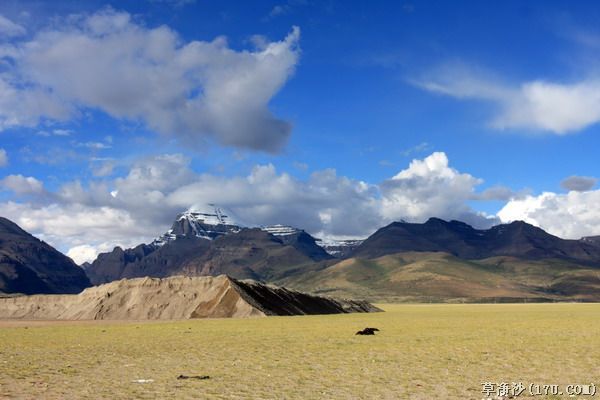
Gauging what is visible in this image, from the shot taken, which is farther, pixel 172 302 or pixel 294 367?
pixel 172 302

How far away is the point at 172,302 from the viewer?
333 ft

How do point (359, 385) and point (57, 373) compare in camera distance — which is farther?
point (57, 373)

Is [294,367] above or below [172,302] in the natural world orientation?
above

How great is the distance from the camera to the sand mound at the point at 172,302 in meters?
97.6

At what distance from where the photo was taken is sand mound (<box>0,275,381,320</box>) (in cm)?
9756

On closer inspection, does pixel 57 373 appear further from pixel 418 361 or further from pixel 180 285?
pixel 180 285

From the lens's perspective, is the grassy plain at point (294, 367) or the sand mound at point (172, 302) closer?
the grassy plain at point (294, 367)

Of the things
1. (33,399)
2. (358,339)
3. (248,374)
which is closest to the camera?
(33,399)

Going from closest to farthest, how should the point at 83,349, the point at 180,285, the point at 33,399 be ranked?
the point at 33,399 → the point at 83,349 → the point at 180,285

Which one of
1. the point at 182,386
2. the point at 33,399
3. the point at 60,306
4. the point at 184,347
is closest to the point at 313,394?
the point at 182,386

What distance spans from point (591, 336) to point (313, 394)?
34.6m

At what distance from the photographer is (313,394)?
20000 millimetres

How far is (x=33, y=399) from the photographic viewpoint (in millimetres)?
18703

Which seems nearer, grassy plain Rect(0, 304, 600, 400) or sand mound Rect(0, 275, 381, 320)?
grassy plain Rect(0, 304, 600, 400)
